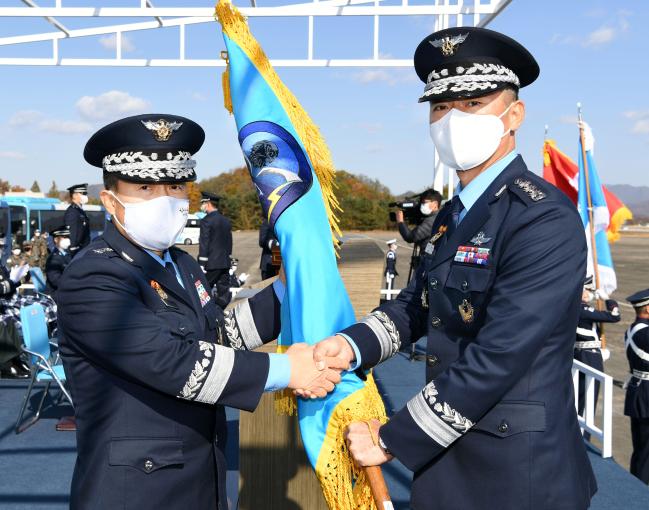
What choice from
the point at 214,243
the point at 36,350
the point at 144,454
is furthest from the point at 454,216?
the point at 214,243

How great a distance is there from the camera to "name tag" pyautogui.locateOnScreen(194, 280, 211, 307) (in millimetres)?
1982

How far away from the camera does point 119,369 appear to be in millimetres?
1596

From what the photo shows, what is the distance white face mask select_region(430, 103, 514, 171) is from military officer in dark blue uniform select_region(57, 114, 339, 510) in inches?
28.6

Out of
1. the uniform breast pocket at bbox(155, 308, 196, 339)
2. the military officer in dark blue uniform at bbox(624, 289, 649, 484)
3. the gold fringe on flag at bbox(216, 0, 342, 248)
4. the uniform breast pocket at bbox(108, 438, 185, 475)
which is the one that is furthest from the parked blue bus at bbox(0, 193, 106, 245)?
the uniform breast pocket at bbox(108, 438, 185, 475)

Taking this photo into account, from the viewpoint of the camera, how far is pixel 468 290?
1544 millimetres

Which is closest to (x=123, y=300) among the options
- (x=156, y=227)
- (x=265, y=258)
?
(x=156, y=227)

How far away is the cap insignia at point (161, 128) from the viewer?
5.97 feet

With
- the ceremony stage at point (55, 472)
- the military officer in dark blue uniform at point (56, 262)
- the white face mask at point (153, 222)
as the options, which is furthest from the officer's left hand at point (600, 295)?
the military officer in dark blue uniform at point (56, 262)

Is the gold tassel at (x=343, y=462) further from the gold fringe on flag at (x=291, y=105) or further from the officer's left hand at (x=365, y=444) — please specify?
the gold fringe on flag at (x=291, y=105)

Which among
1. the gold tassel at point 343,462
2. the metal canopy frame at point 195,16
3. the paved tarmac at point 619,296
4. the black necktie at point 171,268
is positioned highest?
the metal canopy frame at point 195,16

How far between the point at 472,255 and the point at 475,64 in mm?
506

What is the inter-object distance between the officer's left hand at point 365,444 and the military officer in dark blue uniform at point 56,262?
563 centimetres

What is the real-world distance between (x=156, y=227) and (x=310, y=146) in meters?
0.59

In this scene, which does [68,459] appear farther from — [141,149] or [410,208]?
[410,208]
